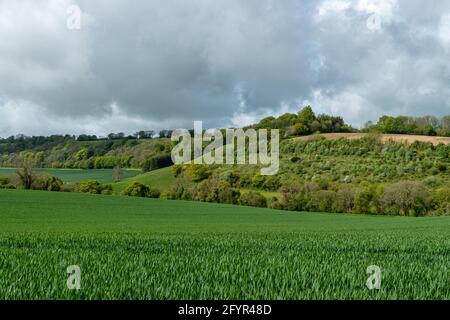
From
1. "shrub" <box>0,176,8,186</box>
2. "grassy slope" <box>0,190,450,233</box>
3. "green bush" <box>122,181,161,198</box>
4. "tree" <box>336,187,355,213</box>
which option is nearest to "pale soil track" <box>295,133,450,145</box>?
"tree" <box>336,187,355,213</box>

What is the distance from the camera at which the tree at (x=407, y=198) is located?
3467 inches

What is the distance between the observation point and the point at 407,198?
8806 cm

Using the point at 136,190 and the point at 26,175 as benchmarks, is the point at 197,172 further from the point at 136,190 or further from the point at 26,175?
the point at 26,175

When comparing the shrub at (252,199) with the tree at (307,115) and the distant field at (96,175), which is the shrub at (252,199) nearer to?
the distant field at (96,175)

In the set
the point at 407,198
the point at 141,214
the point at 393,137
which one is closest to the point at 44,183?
the point at 141,214

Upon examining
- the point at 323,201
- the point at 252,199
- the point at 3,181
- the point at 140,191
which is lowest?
the point at 323,201

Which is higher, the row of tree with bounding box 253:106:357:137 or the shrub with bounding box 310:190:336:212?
the row of tree with bounding box 253:106:357:137

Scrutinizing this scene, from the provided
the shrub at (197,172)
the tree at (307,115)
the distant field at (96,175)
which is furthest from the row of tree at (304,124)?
the distant field at (96,175)

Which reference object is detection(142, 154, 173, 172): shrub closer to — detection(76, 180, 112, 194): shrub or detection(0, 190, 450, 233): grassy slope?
detection(76, 180, 112, 194): shrub

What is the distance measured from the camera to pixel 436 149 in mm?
120875

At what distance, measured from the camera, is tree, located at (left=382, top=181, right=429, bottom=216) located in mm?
88062

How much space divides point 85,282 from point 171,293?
1.62 meters
